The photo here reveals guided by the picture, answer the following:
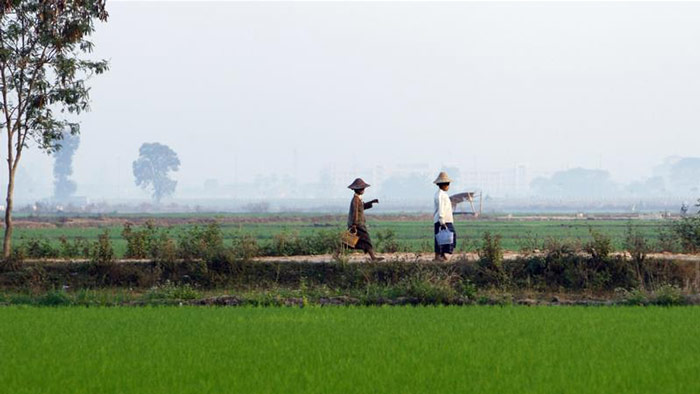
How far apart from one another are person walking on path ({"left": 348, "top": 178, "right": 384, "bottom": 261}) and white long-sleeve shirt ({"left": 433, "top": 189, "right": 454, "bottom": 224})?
130 centimetres

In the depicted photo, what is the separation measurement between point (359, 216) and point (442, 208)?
5.95 feet

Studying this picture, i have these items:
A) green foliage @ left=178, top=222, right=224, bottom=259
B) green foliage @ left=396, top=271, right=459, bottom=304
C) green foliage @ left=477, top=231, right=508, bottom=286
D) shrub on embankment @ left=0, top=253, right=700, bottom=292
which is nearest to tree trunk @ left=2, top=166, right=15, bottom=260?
shrub on embankment @ left=0, top=253, right=700, bottom=292

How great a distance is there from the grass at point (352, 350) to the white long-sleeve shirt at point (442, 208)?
344 centimetres

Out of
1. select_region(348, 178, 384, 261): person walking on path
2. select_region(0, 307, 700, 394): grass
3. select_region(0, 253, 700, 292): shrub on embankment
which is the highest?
select_region(348, 178, 384, 261): person walking on path

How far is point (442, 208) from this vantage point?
19312 millimetres

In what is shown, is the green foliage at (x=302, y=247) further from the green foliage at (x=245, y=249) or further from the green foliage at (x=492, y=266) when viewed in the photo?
the green foliage at (x=492, y=266)

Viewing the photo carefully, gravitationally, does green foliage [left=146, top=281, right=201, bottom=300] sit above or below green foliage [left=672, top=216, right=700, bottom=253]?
below

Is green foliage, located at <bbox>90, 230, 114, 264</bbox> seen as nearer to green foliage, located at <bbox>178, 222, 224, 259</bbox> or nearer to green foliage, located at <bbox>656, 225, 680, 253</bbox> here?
green foliage, located at <bbox>178, 222, 224, 259</bbox>

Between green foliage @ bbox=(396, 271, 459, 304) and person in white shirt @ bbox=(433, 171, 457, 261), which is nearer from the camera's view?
green foliage @ bbox=(396, 271, 459, 304)

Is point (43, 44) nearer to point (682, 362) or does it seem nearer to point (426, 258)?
point (426, 258)

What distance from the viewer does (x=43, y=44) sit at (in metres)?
22.9

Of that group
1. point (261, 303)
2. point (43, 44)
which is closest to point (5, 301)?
point (261, 303)

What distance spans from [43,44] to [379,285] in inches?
377

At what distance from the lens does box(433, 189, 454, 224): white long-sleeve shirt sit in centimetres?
1923
